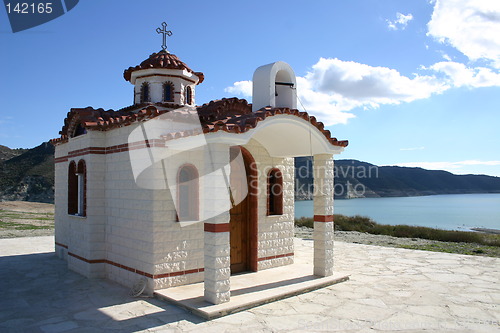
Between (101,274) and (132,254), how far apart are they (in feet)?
4.82

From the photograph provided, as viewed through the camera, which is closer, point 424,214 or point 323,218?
point 323,218

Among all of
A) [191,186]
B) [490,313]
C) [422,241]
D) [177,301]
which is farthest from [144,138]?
[422,241]

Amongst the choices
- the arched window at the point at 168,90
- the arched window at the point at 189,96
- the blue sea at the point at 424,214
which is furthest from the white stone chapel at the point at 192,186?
the blue sea at the point at 424,214

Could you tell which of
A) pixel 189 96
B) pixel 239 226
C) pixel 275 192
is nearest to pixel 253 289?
pixel 239 226

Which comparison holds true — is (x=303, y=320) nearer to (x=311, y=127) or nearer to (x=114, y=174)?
(x=311, y=127)

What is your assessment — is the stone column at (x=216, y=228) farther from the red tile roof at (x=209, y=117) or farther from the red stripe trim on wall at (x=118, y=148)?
the red stripe trim on wall at (x=118, y=148)

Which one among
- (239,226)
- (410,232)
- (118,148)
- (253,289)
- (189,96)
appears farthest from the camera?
(410,232)

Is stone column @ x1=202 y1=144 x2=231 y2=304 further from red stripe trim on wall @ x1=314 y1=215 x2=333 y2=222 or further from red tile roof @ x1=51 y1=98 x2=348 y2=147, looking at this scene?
red stripe trim on wall @ x1=314 y1=215 x2=333 y2=222

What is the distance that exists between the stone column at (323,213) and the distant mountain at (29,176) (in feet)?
149

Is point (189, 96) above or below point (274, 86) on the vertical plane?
above

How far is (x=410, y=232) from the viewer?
1730 cm

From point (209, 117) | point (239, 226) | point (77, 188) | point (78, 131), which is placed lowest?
point (239, 226)

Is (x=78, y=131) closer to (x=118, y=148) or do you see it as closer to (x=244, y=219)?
(x=118, y=148)

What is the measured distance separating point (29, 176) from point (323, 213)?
165ft
